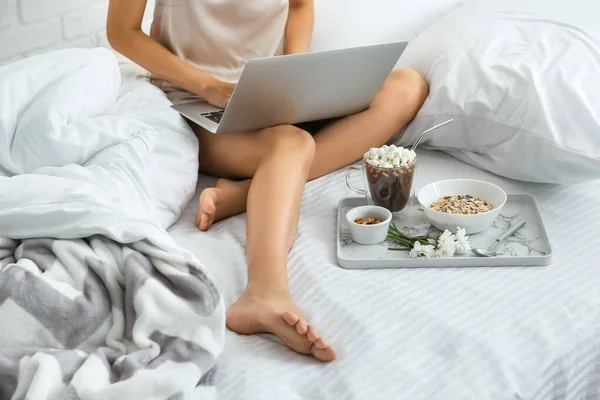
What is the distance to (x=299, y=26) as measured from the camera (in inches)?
70.1

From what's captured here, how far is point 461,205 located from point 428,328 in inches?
13.0

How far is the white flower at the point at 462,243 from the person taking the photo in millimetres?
1275

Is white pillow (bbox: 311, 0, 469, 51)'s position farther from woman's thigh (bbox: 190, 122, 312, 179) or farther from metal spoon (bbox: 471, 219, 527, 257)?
metal spoon (bbox: 471, 219, 527, 257)

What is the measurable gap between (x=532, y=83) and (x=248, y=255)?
615 mm

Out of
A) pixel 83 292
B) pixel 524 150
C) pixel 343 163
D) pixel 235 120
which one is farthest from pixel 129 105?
pixel 524 150

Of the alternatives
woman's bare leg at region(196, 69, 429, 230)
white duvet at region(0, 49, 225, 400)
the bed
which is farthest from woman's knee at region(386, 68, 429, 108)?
white duvet at region(0, 49, 225, 400)

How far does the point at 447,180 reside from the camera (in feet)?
4.70

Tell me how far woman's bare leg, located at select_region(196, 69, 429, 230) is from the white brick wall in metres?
0.55

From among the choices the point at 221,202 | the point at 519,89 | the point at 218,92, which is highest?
the point at 519,89

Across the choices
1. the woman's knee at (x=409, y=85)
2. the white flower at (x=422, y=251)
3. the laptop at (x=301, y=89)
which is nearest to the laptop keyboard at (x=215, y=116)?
the laptop at (x=301, y=89)

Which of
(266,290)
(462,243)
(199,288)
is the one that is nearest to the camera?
(199,288)

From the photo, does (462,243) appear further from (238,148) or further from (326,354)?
(238,148)

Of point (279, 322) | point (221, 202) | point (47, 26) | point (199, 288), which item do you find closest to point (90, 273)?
point (199, 288)

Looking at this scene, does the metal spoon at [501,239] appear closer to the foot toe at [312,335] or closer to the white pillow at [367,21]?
the foot toe at [312,335]
